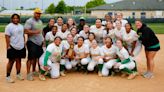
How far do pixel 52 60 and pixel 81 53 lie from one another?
0.80 metres

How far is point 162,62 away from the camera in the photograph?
11.7 metres

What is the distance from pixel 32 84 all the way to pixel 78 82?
1073mm

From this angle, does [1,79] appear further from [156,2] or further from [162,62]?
[156,2]

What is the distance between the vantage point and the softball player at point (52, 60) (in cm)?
866

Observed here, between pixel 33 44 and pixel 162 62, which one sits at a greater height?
Result: pixel 33 44

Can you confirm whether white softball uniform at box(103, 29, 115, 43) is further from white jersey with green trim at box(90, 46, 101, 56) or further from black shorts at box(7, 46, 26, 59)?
black shorts at box(7, 46, 26, 59)

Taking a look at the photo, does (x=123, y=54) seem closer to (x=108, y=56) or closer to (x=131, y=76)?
(x=108, y=56)

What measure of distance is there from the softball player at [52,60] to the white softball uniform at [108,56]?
3.70ft

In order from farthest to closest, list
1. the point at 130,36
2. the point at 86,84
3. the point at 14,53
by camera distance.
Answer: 1. the point at 130,36
2. the point at 14,53
3. the point at 86,84

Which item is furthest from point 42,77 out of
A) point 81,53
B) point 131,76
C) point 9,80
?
point 131,76

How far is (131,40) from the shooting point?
916 cm

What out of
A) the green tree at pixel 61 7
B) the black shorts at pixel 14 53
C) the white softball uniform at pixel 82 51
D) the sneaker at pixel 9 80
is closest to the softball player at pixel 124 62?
the white softball uniform at pixel 82 51

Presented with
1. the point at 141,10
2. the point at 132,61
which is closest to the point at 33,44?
the point at 132,61

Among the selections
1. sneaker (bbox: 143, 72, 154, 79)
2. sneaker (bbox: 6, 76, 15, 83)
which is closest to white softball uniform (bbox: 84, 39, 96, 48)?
sneaker (bbox: 143, 72, 154, 79)
